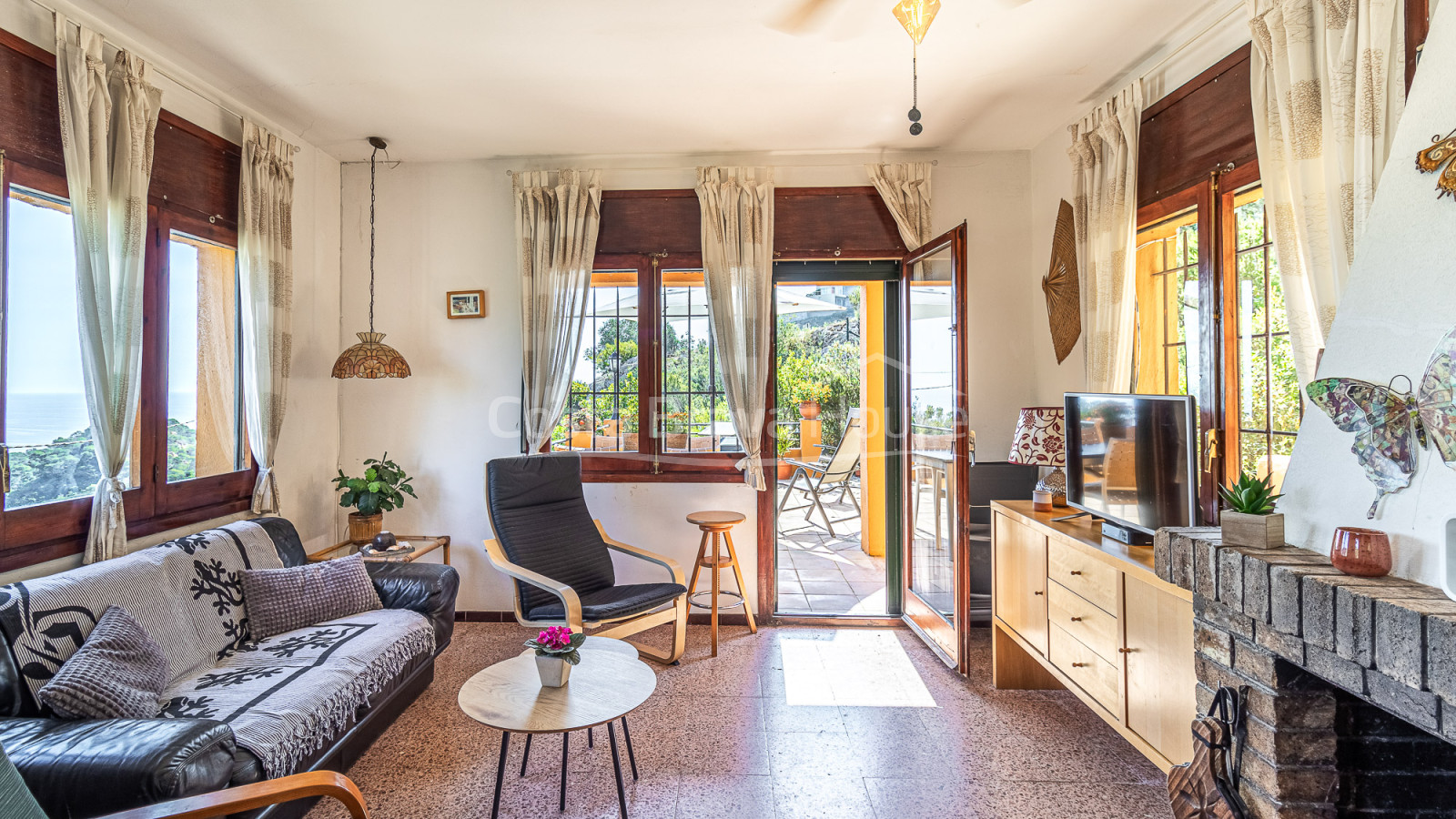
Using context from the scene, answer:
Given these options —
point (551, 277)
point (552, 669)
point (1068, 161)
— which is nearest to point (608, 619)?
point (552, 669)

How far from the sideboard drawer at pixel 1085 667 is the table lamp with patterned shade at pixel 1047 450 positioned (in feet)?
1.92

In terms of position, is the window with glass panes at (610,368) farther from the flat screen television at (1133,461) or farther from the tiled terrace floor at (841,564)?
the flat screen television at (1133,461)

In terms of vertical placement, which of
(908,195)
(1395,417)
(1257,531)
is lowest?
(1257,531)

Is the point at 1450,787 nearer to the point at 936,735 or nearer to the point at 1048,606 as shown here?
the point at 1048,606

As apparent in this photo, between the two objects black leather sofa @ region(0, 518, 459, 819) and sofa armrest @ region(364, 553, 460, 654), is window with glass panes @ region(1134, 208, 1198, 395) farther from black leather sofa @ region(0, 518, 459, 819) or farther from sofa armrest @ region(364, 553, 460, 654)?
black leather sofa @ region(0, 518, 459, 819)

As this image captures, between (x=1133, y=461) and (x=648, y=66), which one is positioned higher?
(x=648, y=66)

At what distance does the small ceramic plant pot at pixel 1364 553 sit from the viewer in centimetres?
132

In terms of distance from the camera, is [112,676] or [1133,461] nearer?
[112,676]

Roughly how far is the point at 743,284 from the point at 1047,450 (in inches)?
71.4

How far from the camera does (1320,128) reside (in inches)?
74.4

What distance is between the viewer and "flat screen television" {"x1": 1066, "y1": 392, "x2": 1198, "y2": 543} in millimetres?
2123

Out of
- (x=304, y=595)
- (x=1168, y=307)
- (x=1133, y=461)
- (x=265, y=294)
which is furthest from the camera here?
Answer: (x=265, y=294)

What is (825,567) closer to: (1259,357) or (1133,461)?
(1133,461)

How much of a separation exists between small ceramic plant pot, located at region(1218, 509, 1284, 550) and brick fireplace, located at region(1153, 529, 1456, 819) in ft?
0.08
